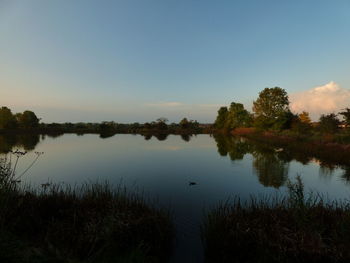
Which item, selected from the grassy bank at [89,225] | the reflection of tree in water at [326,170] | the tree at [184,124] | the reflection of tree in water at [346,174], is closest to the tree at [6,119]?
the tree at [184,124]

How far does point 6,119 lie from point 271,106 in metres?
105

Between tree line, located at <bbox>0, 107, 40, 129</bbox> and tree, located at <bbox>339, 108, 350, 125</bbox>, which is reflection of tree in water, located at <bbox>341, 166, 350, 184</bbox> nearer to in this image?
tree, located at <bbox>339, 108, 350, 125</bbox>

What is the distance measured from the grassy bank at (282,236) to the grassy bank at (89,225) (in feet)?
6.94

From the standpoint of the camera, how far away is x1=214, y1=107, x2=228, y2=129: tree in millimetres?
110688

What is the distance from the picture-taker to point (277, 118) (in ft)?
190

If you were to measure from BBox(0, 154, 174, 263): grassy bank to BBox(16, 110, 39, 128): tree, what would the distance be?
102297 mm

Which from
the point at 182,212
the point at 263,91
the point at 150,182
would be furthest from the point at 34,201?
the point at 263,91

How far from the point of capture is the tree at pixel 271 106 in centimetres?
5958

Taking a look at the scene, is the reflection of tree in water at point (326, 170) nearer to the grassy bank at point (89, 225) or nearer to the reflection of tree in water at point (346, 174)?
the reflection of tree in water at point (346, 174)

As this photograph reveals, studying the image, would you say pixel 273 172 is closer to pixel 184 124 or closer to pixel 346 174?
Answer: pixel 346 174

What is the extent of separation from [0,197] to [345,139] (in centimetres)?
3813

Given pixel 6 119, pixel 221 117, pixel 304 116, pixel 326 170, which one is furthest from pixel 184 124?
pixel 326 170

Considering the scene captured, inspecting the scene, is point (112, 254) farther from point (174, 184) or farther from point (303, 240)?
point (174, 184)

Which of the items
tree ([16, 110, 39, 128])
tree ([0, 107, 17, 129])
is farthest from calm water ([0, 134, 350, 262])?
tree ([16, 110, 39, 128])
